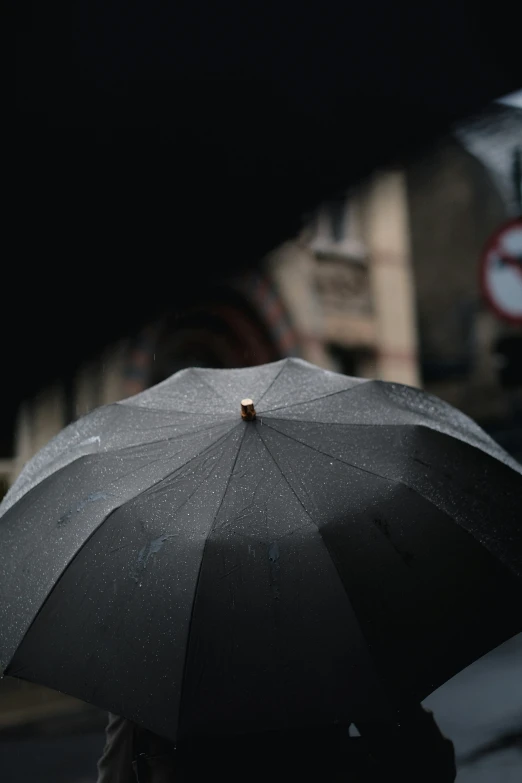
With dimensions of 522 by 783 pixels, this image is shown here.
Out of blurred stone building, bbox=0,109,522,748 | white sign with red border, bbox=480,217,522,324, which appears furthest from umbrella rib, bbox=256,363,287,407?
white sign with red border, bbox=480,217,522,324

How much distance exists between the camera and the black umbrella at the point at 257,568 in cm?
161

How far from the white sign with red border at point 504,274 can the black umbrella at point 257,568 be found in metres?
7.06

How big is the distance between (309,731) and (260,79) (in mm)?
3685

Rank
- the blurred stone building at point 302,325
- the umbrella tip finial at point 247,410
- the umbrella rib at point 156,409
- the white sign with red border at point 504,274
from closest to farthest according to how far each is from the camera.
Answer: the umbrella tip finial at point 247,410, the umbrella rib at point 156,409, the blurred stone building at point 302,325, the white sign with red border at point 504,274

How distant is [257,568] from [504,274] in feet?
25.5

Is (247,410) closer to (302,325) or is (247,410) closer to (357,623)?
(357,623)

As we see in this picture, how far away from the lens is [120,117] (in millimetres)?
4863

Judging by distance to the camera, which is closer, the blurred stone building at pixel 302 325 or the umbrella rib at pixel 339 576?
the umbrella rib at pixel 339 576

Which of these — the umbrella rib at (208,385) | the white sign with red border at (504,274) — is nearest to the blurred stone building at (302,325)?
the white sign with red border at (504,274)

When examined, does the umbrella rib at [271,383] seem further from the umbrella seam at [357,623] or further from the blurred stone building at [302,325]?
the blurred stone building at [302,325]

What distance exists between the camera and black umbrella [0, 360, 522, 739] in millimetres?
1613

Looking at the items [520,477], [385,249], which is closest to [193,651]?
[520,477]

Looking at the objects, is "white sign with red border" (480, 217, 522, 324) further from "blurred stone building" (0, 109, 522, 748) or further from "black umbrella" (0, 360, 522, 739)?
"black umbrella" (0, 360, 522, 739)

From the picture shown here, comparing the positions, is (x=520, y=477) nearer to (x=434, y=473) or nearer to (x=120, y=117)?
(x=434, y=473)
